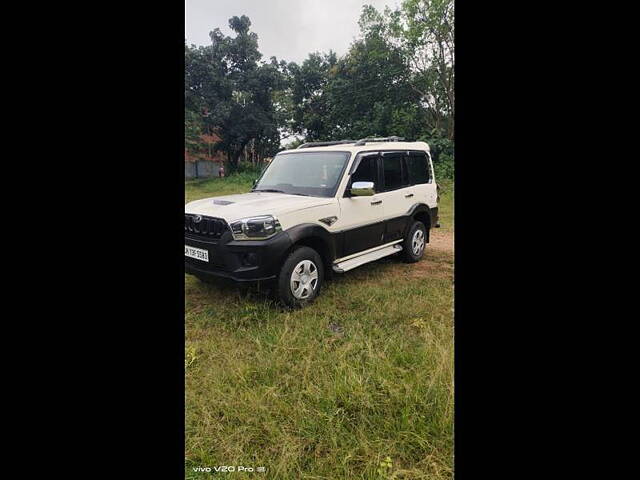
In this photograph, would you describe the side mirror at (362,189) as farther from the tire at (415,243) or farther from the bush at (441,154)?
the tire at (415,243)

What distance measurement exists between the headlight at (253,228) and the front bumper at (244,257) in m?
0.03

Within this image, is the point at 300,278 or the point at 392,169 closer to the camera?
the point at 300,278

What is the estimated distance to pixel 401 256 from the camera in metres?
3.43

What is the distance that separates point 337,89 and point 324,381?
2.19 meters

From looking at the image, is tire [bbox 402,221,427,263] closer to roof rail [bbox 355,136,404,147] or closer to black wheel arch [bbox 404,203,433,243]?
black wheel arch [bbox 404,203,433,243]

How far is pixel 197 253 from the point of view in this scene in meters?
2.52

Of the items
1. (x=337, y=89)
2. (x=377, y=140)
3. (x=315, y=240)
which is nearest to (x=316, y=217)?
(x=315, y=240)

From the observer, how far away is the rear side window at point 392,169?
315 centimetres

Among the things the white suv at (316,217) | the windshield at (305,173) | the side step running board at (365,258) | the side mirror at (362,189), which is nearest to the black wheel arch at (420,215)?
the white suv at (316,217)

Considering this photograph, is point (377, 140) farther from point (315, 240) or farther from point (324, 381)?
point (324, 381)

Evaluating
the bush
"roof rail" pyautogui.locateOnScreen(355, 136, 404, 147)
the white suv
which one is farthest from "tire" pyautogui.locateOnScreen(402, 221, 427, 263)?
"roof rail" pyautogui.locateOnScreen(355, 136, 404, 147)
